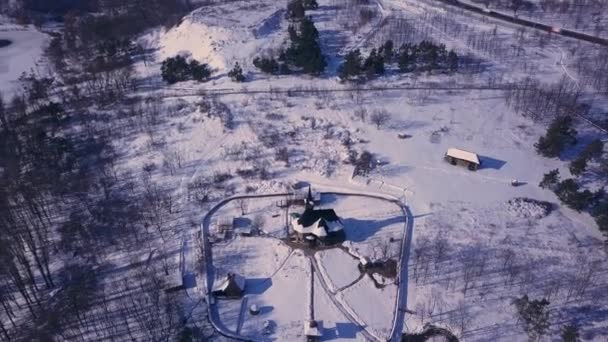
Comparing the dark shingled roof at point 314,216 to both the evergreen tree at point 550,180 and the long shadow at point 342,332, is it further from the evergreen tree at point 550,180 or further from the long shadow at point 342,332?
the evergreen tree at point 550,180

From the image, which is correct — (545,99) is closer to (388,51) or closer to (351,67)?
(388,51)

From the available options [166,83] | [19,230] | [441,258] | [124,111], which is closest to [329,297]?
[441,258]

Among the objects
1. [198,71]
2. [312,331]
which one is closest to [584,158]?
[312,331]

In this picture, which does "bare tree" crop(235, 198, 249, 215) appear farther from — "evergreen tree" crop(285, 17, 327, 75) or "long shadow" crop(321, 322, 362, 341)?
"evergreen tree" crop(285, 17, 327, 75)

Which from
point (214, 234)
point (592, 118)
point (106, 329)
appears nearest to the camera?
point (106, 329)

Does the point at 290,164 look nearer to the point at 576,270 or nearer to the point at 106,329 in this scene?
the point at 106,329

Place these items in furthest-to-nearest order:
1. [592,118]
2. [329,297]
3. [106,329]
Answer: [592,118] → [329,297] → [106,329]
